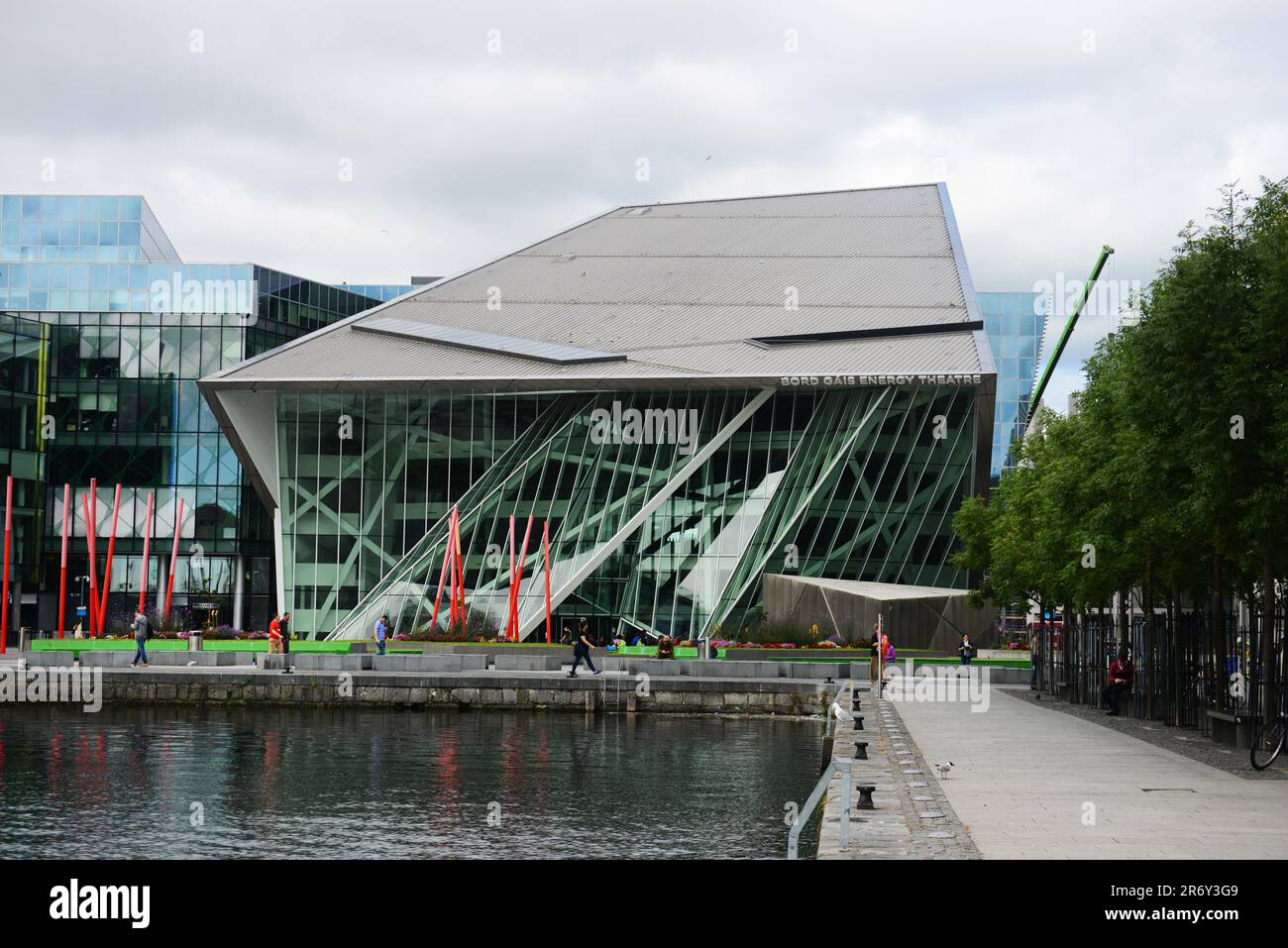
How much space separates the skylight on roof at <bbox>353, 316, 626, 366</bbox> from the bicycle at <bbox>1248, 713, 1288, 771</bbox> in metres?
42.9

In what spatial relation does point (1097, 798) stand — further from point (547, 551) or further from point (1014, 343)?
point (1014, 343)

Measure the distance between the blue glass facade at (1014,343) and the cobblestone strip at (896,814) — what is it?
11960 centimetres

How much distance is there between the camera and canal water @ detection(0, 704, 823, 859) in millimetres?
17828

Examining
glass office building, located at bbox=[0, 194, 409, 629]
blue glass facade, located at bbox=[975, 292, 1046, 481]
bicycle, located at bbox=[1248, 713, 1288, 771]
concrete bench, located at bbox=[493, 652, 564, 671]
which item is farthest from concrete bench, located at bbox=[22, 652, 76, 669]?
blue glass facade, located at bbox=[975, 292, 1046, 481]

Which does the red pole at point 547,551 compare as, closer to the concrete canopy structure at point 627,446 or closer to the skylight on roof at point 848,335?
the concrete canopy structure at point 627,446

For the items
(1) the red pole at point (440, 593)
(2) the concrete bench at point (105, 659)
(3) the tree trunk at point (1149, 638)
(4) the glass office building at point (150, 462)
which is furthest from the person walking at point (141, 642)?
(4) the glass office building at point (150, 462)

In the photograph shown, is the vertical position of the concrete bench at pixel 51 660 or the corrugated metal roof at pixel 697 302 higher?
the corrugated metal roof at pixel 697 302

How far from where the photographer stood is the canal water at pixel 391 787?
17828mm

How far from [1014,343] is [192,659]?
108137mm

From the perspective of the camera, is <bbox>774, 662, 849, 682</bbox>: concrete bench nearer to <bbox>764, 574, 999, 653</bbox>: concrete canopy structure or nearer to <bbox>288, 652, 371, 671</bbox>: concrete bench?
<bbox>764, 574, 999, 653</bbox>: concrete canopy structure

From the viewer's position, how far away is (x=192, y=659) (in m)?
48.1

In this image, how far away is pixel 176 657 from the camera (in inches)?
1877
